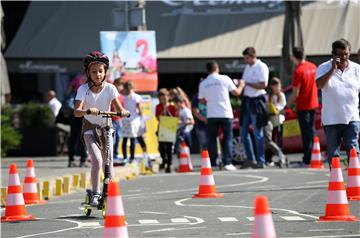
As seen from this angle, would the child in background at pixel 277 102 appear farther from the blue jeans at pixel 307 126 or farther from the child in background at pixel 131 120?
the child in background at pixel 131 120

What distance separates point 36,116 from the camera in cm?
2870

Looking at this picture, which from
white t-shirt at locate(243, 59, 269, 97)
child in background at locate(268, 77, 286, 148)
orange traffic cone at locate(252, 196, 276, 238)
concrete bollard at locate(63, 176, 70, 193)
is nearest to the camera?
orange traffic cone at locate(252, 196, 276, 238)

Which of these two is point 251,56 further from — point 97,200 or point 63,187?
point 97,200

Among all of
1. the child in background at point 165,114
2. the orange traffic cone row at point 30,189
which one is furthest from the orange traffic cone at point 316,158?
the orange traffic cone row at point 30,189

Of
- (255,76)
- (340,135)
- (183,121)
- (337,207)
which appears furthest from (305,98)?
(337,207)

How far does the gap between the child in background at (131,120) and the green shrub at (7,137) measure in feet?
18.5

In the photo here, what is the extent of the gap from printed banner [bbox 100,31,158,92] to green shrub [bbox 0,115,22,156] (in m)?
4.03

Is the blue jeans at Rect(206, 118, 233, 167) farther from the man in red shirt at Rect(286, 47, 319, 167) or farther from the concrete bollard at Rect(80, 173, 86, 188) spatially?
the concrete bollard at Rect(80, 173, 86, 188)

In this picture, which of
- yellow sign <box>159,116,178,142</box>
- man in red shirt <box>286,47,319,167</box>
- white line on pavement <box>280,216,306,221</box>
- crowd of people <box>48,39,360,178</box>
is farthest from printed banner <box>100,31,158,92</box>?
white line on pavement <box>280,216,306,221</box>

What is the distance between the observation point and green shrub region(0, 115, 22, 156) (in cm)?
2686

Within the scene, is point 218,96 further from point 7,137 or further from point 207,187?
point 7,137

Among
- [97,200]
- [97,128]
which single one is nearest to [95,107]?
[97,128]

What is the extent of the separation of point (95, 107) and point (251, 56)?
25.5 feet

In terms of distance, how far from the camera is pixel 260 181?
55.2 ft
